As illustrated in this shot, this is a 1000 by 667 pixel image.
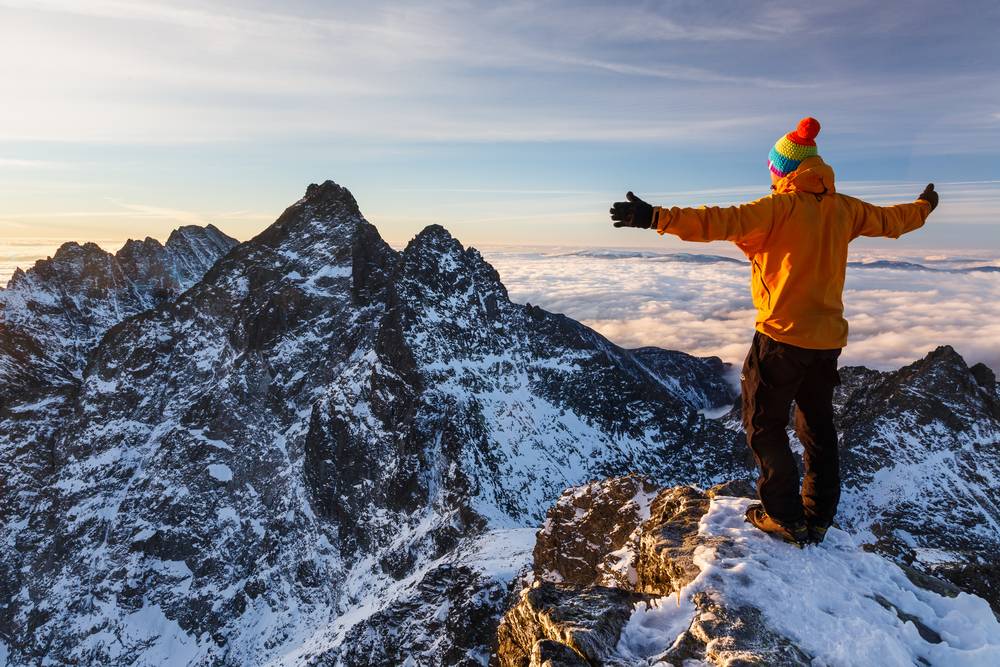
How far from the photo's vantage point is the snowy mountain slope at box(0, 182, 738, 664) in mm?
134750

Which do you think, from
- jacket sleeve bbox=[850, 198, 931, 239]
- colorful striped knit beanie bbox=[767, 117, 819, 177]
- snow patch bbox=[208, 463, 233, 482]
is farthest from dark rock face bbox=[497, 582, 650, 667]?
snow patch bbox=[208, 463, 233, 482]

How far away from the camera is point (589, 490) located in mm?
36125

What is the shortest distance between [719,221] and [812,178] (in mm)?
1827

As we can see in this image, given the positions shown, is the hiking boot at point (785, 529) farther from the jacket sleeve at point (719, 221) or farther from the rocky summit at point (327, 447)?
the rocky summit at point (327, 447)

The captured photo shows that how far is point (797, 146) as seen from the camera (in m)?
8.89

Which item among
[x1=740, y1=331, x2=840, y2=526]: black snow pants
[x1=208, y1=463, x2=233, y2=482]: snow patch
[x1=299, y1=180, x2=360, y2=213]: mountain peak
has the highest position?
[x1=299, y1=180, x2=360, y2=213]: mountain peak

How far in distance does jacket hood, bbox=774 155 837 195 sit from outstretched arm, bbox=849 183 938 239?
25.2 inches

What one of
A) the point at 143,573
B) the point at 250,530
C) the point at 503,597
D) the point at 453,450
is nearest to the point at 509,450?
the point at 453,450

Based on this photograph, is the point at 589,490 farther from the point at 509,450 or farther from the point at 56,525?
the point at 56,525

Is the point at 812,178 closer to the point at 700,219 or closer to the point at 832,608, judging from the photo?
the point at 700,219

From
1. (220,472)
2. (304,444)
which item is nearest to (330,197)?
(304,444)

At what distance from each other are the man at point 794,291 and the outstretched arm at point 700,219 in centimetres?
1

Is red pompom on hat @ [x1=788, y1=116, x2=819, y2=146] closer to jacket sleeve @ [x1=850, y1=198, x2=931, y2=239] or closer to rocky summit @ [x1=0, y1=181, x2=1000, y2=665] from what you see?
jacket sleeve @ [x1=850, y1=198, x2=931, y2=239]

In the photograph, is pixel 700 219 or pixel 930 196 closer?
pixel 700 219
